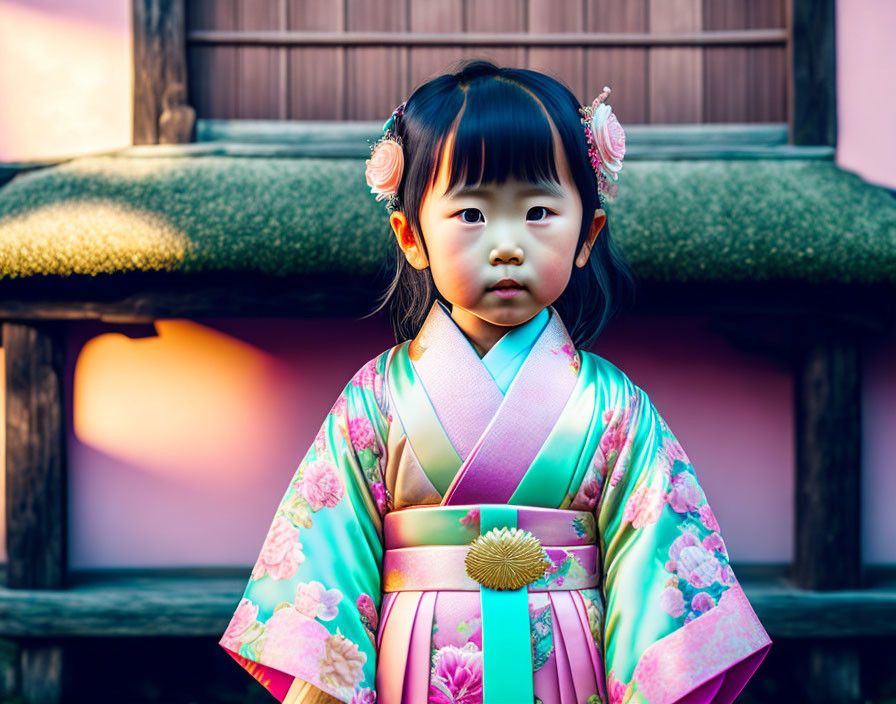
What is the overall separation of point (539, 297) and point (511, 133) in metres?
0.31

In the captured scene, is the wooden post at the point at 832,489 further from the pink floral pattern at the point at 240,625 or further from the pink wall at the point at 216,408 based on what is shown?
the pink floral pattern at the point at 240,625

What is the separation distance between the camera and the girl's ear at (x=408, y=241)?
1.74 meters

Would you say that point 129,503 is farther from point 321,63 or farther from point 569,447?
point 569,447

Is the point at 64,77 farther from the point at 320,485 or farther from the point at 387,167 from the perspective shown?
the point at 320,485

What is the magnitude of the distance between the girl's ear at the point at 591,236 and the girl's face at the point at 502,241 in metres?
0.15

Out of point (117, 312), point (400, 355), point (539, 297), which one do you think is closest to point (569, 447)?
point (539, 297)

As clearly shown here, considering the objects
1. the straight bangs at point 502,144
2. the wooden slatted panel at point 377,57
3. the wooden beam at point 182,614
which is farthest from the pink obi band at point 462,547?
the wooden slatted panel at point 377,57

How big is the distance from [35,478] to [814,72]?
3.45 meters

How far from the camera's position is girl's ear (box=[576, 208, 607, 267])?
1.78 m

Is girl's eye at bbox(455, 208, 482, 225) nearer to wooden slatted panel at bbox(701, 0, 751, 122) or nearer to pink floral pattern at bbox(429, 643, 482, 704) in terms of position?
pink floral pattern at bbox(429, 643, 482, 704)

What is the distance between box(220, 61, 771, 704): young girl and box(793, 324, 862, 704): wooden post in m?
1.82

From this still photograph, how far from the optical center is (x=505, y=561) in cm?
157

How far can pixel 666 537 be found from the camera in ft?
5.28

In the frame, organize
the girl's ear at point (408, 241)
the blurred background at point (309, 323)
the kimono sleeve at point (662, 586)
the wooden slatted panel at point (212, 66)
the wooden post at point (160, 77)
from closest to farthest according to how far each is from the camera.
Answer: the kimono sleeve at point (662, 586) → the girl's ear at point (408, 241) → the blurred background at point (309, 323) → the wooden post at point (160, 77) → the wooden slatted panel at point (212, 66)
